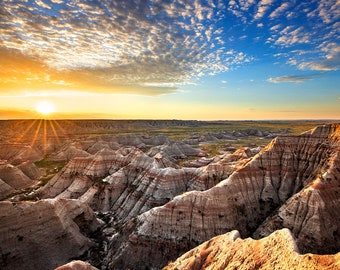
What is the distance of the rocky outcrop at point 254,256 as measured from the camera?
13896 millimetres

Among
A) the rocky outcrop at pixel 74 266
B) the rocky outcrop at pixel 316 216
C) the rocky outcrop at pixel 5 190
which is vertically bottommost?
the rocky outcrop at pixel 5 190

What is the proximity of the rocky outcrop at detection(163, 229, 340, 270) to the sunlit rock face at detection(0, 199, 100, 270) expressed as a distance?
1669 cm

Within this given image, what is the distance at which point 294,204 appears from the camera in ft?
95.0

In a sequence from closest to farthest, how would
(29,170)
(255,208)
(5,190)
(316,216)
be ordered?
(316,216)
(255,208)
(5,190)
(29,170)

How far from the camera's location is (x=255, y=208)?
112 feet

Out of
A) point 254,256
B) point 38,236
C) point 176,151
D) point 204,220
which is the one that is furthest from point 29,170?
point 254,256

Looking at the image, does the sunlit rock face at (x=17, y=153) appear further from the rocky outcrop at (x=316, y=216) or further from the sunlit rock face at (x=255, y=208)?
the rocky outcrop at (x=316, y=216)

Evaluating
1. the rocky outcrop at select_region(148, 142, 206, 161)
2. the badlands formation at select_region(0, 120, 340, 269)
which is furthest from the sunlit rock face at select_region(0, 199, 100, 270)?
the rocky outcrop at select_region(148, 142, 206, 161)

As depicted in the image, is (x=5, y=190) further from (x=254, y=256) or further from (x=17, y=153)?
(x=254, y=256)

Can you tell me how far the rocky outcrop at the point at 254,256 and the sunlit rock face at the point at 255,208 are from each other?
294 inches

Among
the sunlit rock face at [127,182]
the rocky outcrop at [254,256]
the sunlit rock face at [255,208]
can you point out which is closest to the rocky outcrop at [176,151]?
the sunlit rock face at [127,182]

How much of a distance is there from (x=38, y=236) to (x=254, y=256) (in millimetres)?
26032

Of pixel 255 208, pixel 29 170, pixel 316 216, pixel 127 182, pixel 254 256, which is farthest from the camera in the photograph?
pixel 29 170

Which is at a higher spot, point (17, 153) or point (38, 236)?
point (38, 236)
